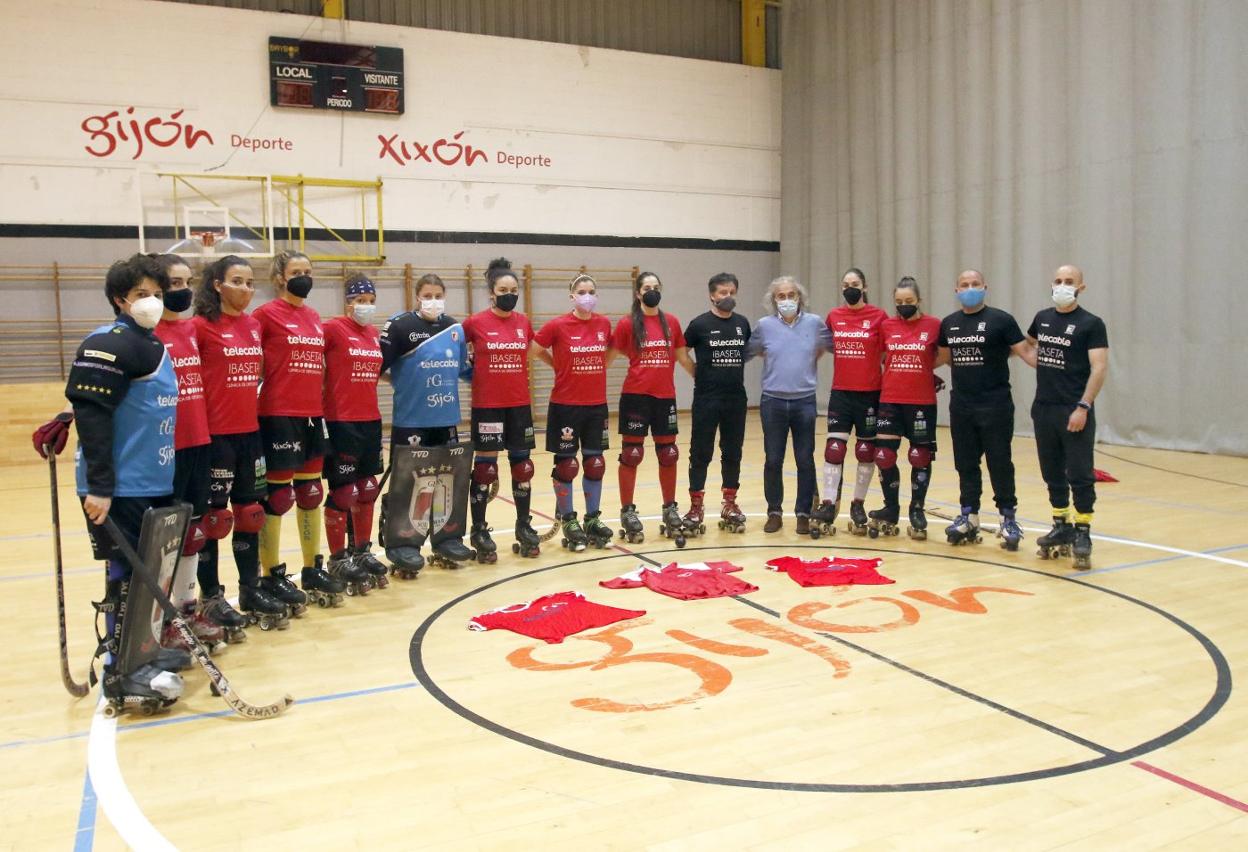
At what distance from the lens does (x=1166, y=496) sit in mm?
8125

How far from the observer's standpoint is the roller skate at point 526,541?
20.4ft

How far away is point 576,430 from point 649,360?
2.29 ft

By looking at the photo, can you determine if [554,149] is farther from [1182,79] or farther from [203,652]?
[203,652]

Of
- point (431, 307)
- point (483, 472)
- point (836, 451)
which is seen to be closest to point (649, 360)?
point (483, 472)

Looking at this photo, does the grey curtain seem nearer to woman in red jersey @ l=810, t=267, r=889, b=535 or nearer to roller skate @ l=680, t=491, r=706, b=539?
woman in red jersey @ l=810, t=267, r=889, b=535

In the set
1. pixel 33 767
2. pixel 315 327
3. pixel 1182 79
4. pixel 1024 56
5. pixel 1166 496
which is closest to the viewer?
pixel 33 767

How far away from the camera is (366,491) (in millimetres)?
5438

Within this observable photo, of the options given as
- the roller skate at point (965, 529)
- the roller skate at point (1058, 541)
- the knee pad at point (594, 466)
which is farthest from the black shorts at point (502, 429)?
the roller skate at point (1058, 541)

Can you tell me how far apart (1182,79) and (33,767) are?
12.0 metres

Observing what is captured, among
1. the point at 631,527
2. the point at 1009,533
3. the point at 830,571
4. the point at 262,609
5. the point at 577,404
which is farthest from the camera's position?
the point at 631,527

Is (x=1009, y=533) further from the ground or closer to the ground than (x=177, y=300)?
closer to the ground

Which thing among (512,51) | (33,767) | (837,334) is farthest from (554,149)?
(33,767)

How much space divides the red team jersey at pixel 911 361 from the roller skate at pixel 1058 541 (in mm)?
1122

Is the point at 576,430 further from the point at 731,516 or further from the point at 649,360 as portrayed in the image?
the point at 731,516
